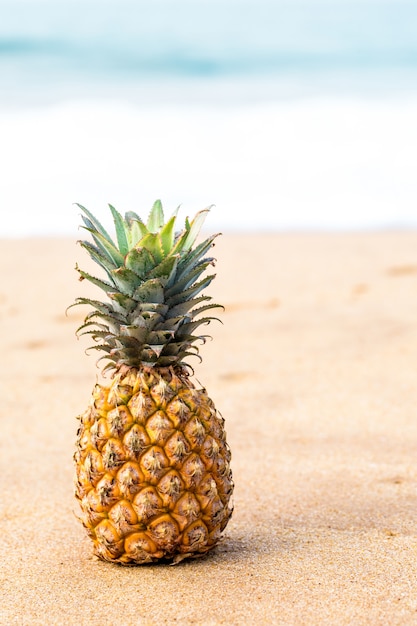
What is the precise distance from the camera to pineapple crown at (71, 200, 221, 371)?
309 centimetres

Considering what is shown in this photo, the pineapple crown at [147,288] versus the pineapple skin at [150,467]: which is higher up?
the pineapple crown at [147,288]

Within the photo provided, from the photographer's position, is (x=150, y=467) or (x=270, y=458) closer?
(x=150, y=467)

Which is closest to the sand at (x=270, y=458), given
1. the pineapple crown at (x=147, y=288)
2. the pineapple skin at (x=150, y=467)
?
the pineapple skin at (x=150, y=467)

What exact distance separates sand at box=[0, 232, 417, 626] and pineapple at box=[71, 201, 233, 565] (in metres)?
0.20

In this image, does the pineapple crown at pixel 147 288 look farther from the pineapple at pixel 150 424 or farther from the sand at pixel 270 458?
the sand at pixel 270 458

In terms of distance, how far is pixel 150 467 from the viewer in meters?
3.01

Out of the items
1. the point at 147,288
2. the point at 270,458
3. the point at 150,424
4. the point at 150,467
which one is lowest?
the point at 270,458

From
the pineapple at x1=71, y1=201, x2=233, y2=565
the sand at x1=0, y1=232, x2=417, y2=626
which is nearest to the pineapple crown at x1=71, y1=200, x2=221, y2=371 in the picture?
the pineapple at x1=71, y1=201, x2=233, y2=565

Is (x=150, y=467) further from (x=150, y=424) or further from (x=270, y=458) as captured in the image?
(x=270, y=458)

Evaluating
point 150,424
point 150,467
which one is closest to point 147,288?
point 150,424

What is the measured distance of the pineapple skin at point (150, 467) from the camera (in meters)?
3.03

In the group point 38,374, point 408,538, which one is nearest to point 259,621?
point 408,538

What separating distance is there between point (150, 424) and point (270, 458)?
2129 millimetres

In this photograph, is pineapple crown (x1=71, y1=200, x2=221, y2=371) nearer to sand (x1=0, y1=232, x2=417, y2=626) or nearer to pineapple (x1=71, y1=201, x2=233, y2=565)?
pineapple (x1=71, y1=201, x2=233, y2=565)
